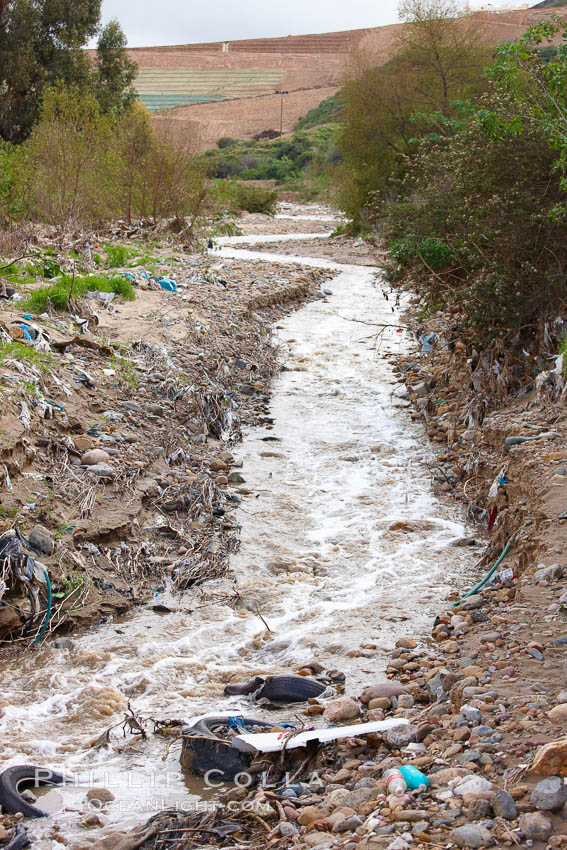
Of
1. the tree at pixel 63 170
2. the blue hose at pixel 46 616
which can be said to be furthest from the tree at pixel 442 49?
the blue hose at pixel 46 616

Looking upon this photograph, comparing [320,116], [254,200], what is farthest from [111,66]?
[320,116]

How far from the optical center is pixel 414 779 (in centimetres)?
232

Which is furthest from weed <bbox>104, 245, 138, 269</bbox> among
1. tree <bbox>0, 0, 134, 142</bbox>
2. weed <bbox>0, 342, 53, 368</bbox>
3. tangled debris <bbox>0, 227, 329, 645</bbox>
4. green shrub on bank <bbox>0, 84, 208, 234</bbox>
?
tree <bbox>0, 0, 134, 142</bbox>

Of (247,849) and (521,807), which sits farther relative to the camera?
(247,849)

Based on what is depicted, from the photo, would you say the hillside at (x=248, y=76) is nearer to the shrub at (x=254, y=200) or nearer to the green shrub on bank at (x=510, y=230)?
the shrub at (x=254, y=200)

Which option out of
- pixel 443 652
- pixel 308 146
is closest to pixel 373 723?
pixel 443 652

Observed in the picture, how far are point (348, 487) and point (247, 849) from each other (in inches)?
158

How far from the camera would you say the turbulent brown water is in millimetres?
3059

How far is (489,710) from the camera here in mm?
2572

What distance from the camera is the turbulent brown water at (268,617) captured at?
10.0ft

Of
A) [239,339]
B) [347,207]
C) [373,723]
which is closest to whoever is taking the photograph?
[373,723]

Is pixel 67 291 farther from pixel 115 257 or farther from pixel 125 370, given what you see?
pixel 115 257

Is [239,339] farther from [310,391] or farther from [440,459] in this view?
[440,459]

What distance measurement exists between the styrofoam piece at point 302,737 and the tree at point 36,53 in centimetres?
1994
